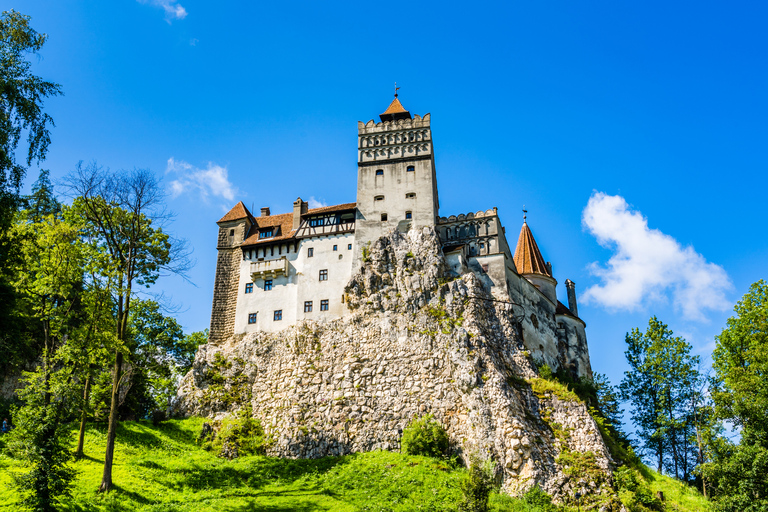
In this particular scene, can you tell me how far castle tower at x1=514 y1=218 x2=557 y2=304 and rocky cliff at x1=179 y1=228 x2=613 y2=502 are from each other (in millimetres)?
5753

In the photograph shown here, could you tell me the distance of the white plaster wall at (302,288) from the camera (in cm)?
4928

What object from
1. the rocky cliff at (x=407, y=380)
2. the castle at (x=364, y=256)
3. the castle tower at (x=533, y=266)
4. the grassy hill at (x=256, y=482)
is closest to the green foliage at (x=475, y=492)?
the grassy hill at (x=256, y=482)

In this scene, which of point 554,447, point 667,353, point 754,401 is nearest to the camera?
point 754,401

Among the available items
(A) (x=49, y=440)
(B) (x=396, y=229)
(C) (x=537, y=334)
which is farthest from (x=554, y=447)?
(A) (x=49, y=440)

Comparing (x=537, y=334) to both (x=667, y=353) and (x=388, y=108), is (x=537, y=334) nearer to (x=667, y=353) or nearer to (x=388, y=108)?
(x=667, y=353)

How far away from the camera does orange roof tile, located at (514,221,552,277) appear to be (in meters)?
52.6

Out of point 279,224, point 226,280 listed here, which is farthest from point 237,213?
point 226,280

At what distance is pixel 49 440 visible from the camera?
2683 cm

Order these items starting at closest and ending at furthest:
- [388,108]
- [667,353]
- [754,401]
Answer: [754,401] → [667,353] → [388,108]

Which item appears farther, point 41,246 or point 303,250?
point 303,250

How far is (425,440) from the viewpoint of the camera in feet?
128

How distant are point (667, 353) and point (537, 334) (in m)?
9.24

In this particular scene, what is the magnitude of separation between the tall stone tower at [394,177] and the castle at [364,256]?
9 centimetres

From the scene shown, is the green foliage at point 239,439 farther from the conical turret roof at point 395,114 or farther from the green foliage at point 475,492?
the conical turret roof at point 395,114
